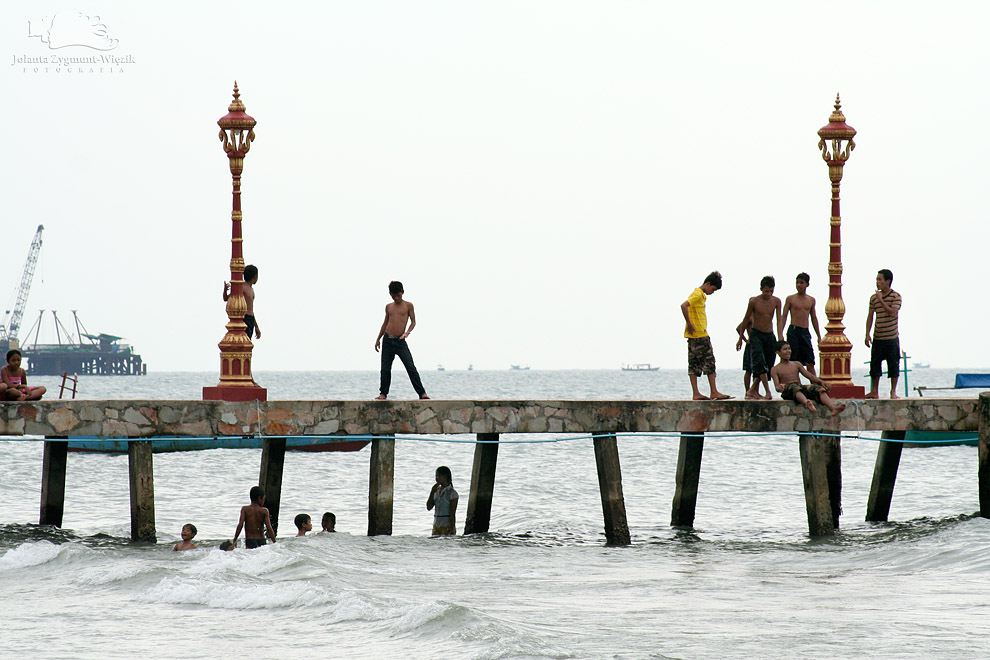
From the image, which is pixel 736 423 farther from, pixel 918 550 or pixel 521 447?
pixel 521 447

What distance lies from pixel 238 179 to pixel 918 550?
31.4 feet

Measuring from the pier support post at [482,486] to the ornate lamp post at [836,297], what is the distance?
4.50 meters

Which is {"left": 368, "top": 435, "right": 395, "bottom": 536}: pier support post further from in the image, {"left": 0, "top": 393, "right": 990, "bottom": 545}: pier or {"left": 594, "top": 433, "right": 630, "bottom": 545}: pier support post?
{"left": 594, "top": 433, "right": 630, "bottom": 545}: pier support post

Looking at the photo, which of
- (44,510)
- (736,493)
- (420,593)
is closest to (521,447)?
(736,493)

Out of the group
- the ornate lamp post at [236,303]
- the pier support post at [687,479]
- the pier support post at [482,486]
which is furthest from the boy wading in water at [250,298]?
the pier support post at [687,479]

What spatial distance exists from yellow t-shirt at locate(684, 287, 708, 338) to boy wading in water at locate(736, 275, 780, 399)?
1.87 feet

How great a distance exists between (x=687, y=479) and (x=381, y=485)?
4.98 m

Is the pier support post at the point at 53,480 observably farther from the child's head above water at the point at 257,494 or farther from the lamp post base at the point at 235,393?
the child's head above water at the point at 257,494

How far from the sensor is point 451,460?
40125mm

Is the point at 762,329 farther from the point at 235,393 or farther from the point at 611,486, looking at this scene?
the point at 235,393

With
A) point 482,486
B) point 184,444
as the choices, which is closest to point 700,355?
point 482,486

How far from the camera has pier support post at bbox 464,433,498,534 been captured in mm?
16969

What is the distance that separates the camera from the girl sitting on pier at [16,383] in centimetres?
1502

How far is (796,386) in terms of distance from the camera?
15453 mm
